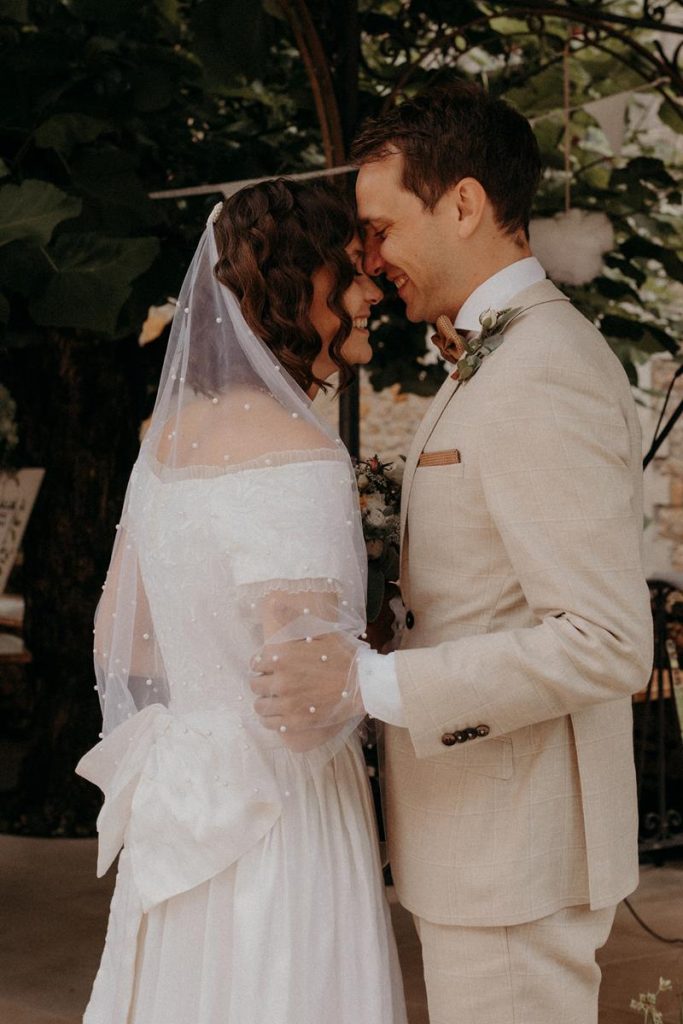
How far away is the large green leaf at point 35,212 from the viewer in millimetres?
2977

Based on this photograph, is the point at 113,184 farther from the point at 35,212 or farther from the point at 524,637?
the point at 524,637

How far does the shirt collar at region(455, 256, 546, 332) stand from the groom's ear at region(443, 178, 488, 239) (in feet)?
0.27

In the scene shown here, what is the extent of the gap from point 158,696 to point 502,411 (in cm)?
75

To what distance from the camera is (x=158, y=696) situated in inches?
86.0

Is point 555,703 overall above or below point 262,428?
below

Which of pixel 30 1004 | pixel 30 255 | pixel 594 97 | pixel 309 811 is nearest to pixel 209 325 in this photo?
pixel 309 811

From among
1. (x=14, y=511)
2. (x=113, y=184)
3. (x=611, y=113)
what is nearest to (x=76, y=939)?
(x=14, y=511)

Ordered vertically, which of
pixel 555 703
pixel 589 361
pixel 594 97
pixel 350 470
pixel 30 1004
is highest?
pixel 589 361

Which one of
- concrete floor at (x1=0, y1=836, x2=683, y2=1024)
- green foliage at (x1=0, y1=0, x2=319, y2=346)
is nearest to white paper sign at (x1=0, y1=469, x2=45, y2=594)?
green foliage at (x1=0, y1=0, x2=319, y2=346)

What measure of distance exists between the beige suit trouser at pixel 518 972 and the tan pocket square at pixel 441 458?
2.21ft

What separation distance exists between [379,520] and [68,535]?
11.9 ft

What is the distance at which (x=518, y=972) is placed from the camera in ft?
6.28

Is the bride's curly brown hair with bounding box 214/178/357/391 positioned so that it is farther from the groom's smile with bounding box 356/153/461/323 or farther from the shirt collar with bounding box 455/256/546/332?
the shirt collar with bounding box 455/256/546/332

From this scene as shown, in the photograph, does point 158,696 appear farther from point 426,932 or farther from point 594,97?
point 594,97
